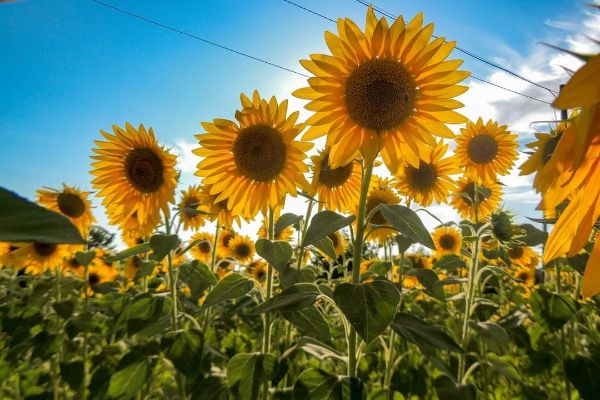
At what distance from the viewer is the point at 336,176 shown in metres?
2.47

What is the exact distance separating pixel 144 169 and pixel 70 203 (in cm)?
141

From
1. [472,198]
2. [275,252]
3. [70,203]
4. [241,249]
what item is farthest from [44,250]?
[472,198]

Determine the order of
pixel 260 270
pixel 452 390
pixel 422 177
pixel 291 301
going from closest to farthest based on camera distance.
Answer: pixel 291 301 → pixel 452 390 → pixel 422 177 → pixel 260 270

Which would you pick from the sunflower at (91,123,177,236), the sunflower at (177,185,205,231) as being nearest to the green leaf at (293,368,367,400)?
the sunflower at (91,123,177,236)

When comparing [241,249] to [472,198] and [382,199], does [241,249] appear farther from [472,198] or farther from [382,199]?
[472,198]

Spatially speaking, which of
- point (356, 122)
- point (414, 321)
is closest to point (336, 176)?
point (356, 122)

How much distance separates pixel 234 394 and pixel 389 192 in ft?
6.53

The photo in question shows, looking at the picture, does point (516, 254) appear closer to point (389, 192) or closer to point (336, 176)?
point (389, 192)

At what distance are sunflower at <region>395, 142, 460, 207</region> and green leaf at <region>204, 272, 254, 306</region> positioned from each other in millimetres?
1602

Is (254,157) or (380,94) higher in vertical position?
(380,94)

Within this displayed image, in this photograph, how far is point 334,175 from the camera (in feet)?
8.07

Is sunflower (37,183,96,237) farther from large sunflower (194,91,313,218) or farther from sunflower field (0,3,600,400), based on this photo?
large sunflower (194,91,313,218)

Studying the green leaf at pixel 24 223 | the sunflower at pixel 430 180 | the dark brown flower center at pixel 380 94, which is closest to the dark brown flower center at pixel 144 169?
the dark brown flower center at pixel 380 94

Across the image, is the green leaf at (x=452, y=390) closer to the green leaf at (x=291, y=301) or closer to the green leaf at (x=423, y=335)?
the green leaf at (x=423, y=335)
